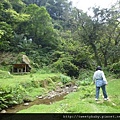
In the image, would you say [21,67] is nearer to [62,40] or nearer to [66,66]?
[66,66]

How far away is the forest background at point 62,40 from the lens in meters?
25.3

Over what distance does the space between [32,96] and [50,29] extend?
1923 cm

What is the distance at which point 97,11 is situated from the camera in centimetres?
2531

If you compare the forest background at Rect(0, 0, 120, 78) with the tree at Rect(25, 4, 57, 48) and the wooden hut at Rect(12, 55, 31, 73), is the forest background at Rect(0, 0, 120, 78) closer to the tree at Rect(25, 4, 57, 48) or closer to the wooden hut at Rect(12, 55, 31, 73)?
the tree at Rect(25, 4, 57, 48)

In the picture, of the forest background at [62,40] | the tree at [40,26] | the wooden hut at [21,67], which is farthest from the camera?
the tree at [40,26]

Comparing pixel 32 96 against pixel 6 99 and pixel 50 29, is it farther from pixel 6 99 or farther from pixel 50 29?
pixel 50 29

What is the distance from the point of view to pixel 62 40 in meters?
34.2

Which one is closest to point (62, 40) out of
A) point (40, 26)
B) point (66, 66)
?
point (40, 26)

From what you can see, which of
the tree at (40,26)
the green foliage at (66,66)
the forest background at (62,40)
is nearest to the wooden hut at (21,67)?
the forest background at (62,40)

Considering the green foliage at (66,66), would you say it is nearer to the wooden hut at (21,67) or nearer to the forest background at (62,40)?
the forest background at (62,40)

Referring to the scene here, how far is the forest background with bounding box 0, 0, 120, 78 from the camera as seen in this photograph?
25.3 meters

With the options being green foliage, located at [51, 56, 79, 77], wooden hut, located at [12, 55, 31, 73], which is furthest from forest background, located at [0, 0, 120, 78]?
wooden hut, located at [12, 55, 31, 73]

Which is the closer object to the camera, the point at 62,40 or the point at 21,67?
the point at 21,67

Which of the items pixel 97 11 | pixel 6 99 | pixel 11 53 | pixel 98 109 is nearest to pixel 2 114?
pixel 6 99
